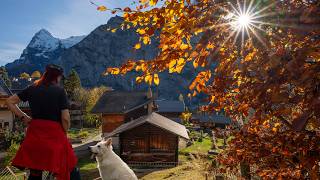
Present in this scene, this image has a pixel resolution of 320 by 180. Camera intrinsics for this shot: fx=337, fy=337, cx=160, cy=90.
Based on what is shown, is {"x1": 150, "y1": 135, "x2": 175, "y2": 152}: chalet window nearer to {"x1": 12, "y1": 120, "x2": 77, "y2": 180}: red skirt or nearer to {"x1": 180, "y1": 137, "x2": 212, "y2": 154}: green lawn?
{"x1": 180, "y1": 137, "x2": 212, "y2": 154}: green lawn

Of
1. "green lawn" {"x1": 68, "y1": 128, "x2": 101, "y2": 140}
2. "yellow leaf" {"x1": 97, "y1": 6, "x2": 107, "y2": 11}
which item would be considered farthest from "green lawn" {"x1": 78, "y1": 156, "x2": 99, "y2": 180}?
"yellow leaf" {"x1": 97, "y1": 6, "x2": 107, "y2": 11}

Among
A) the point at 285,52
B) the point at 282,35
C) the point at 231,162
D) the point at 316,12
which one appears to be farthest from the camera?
the point at 231,162

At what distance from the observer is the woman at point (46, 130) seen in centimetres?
459

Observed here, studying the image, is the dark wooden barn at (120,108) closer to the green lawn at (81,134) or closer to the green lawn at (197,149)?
the green lawn at (81,134)

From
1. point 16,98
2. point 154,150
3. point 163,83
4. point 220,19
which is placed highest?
point 163,83

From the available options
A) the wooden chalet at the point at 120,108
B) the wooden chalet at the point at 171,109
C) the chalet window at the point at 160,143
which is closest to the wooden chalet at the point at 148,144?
the chalet window at the point at 160,143

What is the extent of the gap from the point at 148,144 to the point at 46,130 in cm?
2687

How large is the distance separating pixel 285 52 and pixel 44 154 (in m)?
3.44

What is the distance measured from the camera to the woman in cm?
459

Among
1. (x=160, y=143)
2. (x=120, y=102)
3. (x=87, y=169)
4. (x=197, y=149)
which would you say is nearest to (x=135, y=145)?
(x=160, y=143)

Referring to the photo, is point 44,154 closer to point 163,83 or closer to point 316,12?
point 316,12

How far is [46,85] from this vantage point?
4820mm

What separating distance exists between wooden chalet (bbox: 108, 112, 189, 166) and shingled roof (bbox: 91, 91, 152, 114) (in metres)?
11.5

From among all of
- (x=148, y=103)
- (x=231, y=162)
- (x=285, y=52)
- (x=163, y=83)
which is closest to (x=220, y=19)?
(x=285, y=52)
